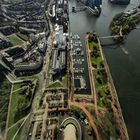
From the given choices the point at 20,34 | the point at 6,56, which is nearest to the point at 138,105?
the point at 6,56

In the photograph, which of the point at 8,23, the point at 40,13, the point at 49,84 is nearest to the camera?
the point at 49,84

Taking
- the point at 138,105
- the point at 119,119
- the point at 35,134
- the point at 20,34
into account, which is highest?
the point at 20,34

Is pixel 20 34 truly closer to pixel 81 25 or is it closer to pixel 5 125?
pixel 81 25

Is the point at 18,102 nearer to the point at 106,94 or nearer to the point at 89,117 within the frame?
the point at 89,117

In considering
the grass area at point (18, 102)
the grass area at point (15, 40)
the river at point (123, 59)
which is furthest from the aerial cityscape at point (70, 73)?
the grass area at point (15, 40)

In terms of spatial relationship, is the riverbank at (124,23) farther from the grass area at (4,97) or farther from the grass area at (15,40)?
the grass area at (4,97)

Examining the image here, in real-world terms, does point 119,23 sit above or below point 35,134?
above

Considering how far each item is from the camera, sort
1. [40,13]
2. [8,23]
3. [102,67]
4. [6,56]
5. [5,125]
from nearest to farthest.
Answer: [5,125] < [102,67] < [6,56] < [8,23] < [40,13]
